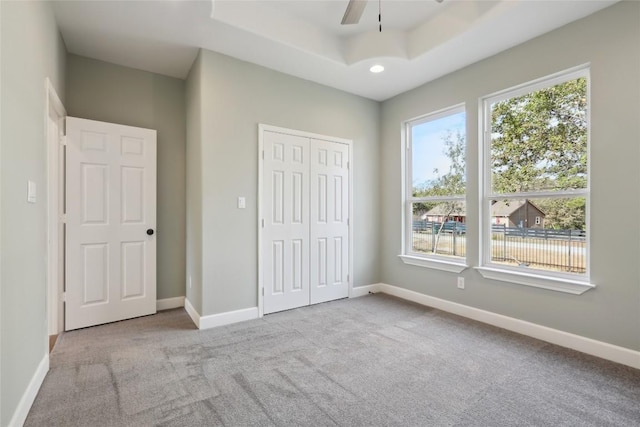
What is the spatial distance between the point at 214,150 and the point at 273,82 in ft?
3.53

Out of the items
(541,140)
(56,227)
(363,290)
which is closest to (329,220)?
(363,290)

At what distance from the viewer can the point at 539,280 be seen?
9.17 ft

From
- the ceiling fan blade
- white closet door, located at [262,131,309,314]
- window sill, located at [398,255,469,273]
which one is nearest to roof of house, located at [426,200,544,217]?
window sill, located at [398,255,469,273]

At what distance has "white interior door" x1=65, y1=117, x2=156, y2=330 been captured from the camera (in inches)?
120

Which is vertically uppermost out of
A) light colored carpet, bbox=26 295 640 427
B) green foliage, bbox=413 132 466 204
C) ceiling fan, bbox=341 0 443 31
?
ceiling fan, bbox=341 0 443 31

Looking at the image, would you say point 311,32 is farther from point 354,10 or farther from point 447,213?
point 447,213

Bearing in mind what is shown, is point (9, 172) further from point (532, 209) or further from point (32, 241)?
point (532, 209)

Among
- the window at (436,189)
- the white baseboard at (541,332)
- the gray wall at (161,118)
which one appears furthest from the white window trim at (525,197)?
the gray wall at (161,118)

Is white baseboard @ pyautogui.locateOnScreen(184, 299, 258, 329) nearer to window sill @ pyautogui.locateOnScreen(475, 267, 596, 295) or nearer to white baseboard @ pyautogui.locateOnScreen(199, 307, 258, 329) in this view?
white baseboard @ pyautogui.locateOnScreen(199, 307, 258, 329)

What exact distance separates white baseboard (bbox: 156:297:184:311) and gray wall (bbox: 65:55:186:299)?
0.05m

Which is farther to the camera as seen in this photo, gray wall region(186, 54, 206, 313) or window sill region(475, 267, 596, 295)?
gray wall region(186, 54, 206, 313)

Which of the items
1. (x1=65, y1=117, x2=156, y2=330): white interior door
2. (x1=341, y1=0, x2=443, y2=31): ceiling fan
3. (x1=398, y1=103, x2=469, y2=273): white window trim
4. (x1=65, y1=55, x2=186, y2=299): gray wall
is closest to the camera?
(x1=341, y1=0, x2=443, y2=31): ceiling fan

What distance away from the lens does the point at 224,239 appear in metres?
3.18

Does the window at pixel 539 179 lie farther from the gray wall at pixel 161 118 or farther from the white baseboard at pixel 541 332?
the gray wall at pixel 161 118
